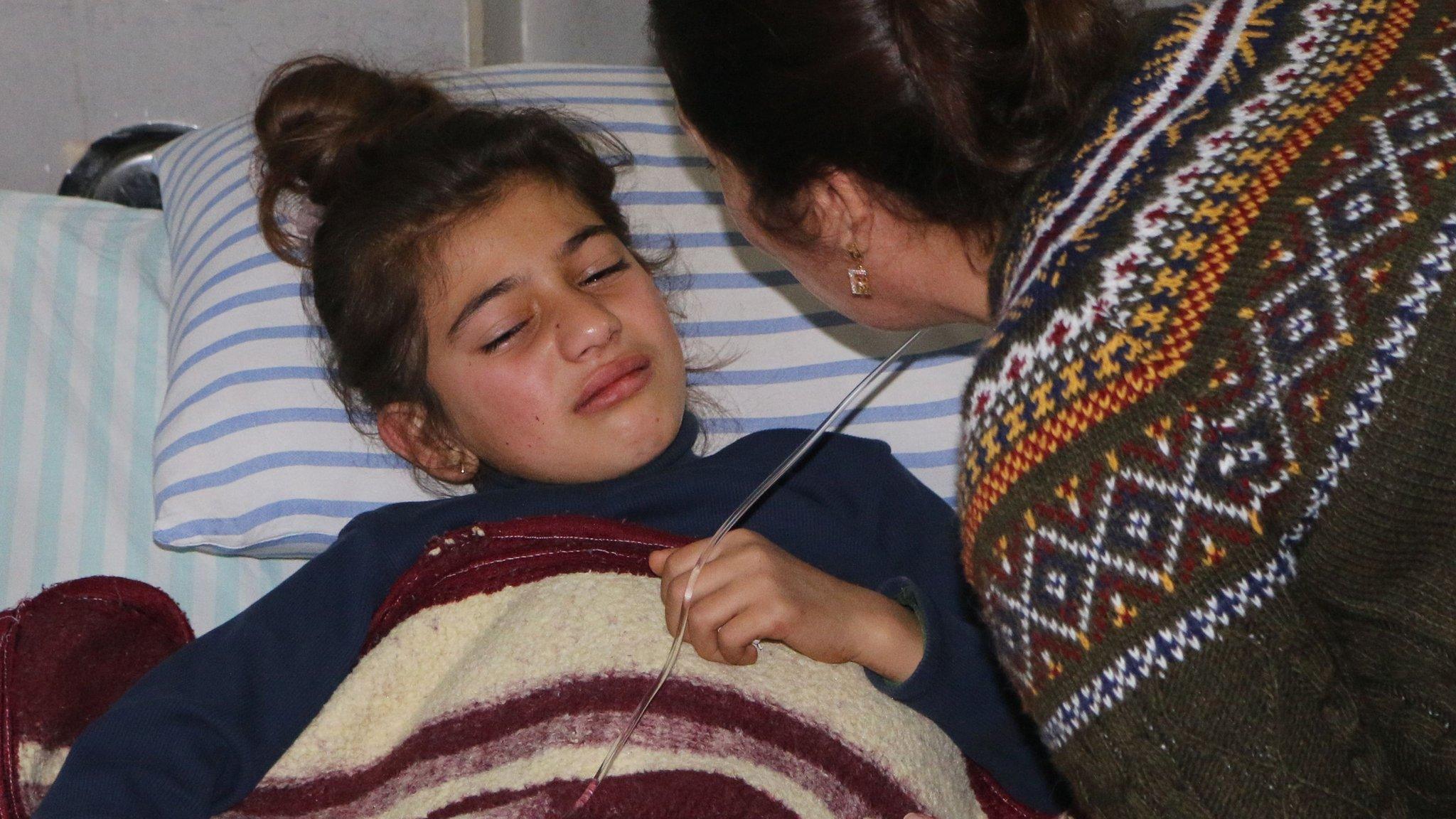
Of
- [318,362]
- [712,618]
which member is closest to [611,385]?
[712,618]

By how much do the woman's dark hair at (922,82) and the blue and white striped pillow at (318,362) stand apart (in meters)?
0.71

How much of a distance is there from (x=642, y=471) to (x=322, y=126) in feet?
2.06

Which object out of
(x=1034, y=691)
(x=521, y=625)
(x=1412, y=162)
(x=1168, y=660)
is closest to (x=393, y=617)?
(x=521, y=625)

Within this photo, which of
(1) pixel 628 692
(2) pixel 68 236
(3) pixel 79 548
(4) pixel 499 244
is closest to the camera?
(1) pixel 628 692

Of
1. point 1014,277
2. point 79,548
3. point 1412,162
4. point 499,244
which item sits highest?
point 1412,162

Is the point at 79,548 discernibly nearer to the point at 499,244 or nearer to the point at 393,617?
the point at 393,617

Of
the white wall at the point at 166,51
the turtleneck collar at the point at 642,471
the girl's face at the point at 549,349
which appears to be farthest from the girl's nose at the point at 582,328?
the white wall at the point at 166,51

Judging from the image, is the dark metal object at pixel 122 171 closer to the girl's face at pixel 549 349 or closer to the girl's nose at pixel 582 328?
the girl's face at pixel 549 349

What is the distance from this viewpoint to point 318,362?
5.36ft

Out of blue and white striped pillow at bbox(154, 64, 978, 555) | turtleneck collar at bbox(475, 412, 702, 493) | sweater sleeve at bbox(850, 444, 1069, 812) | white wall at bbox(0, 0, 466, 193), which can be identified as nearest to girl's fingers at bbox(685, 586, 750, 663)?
sweater sleeve at bbox(850, 444, 1069, 812)

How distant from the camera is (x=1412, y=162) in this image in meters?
0.84

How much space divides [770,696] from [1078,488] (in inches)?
17.8

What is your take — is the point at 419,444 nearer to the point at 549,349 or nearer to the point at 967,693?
the point at 549,349

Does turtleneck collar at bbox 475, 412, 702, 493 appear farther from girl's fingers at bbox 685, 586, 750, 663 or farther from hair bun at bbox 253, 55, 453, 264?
hair bun at bbox 253, 55, 453, 264
